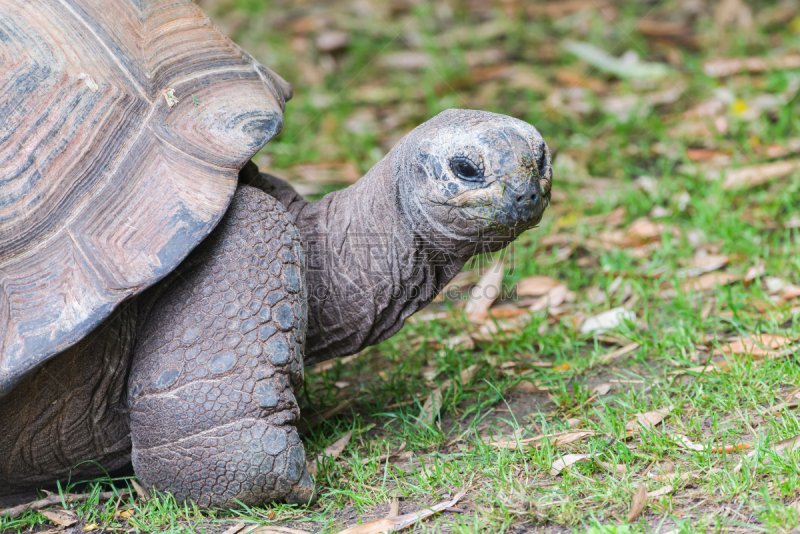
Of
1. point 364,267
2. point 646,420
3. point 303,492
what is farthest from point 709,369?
point 303,492

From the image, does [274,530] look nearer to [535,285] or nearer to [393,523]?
[393,523]

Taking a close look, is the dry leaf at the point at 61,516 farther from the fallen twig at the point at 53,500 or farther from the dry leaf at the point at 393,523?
the dry leaf at the point at 393,523

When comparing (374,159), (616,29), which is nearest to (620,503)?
(374,159)

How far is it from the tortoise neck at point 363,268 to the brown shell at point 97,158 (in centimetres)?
46

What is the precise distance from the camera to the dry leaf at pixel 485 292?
434 centimetres

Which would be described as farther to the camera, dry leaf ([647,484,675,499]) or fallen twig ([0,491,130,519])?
fallen twig ([0,491,130,519])

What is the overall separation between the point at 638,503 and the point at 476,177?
114 cm

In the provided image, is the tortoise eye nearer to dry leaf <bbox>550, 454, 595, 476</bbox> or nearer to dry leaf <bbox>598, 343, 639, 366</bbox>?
dry leaf <bbox>550, 454, 595, 476</bbox>

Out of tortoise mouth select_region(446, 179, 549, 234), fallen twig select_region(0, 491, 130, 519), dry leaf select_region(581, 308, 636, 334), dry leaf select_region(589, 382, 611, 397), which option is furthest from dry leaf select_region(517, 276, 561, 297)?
fallen twig select_region(0, 491, 130, 519)

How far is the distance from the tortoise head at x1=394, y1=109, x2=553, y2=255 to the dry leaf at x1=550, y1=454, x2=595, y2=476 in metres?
0.79

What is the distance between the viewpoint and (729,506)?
2203mm

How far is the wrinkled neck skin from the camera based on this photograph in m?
2.96

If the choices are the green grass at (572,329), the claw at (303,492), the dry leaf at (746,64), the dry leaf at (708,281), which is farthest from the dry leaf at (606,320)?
the dry leaf at (746,64)

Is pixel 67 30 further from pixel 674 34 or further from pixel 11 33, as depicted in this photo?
pixel 674 34
